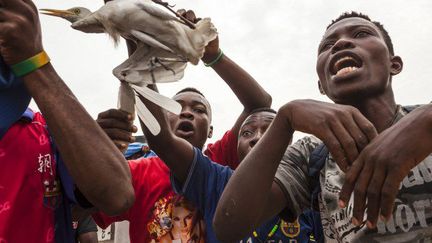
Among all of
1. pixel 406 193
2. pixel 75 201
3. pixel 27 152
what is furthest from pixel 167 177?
pixel 406 193

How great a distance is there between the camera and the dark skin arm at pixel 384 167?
1.40 metres

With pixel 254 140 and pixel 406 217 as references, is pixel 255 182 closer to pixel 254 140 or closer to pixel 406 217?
pixel 406 217

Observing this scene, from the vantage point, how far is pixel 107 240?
1305cm

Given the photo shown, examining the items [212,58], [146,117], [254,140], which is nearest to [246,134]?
[254,140]

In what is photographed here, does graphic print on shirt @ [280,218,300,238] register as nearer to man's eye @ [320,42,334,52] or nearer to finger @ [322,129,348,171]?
man's eye @ [320,42,334,52]

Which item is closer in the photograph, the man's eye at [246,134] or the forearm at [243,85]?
the forearm at [243,85]

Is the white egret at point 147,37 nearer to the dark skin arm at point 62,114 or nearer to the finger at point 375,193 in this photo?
the dark skin arm at point 62,114

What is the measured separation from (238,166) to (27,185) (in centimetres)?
88

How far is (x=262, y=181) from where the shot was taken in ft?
6.12

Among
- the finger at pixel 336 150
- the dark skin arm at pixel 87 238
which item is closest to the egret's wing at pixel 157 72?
the finger at pixel 336 150

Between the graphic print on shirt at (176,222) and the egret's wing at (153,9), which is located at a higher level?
the egret's wing at (153,9)

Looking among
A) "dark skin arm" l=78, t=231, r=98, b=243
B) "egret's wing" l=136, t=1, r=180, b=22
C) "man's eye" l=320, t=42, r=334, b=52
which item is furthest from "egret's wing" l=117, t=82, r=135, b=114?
"dark skin arm" l=78, t=231, r=98, b=243

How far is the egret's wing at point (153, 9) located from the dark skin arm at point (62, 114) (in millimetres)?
366

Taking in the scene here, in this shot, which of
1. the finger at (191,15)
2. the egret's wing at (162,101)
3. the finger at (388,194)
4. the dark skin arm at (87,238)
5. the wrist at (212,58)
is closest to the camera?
the finger at (388,194)
